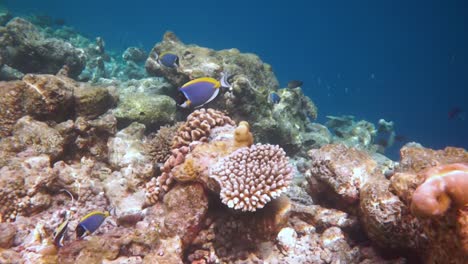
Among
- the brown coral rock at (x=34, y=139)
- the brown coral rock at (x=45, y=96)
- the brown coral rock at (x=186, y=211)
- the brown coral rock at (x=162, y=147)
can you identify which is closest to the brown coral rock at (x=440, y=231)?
the brown coral rock at (x=186, y=211)

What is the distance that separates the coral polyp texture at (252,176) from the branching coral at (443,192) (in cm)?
143

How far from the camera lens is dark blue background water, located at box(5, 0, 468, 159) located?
2977 inches

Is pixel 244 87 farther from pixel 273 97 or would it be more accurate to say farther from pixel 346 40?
pixel 346 40

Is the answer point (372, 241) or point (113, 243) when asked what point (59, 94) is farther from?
point (372, 241)

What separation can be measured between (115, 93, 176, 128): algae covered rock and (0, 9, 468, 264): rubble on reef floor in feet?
0.32

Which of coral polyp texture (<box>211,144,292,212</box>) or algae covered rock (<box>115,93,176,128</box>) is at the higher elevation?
algae covered rock (<box>115,93,176,128</box>)

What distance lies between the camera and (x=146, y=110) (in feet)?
20.2

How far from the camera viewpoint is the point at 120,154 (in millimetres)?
5008

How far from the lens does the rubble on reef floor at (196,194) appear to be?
3.10m

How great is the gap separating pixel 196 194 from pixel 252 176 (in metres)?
0.79

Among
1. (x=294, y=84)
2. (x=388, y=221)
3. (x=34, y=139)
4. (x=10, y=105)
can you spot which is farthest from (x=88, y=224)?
(x=294, y=84)

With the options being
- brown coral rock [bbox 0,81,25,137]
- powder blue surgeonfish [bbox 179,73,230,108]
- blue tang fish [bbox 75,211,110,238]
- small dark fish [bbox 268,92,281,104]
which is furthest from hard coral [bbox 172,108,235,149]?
small dark fish [bbox 268,92,281,104]

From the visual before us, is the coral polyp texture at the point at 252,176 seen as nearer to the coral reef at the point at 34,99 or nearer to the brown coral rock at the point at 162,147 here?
the brown coral rock at the point at 162,147

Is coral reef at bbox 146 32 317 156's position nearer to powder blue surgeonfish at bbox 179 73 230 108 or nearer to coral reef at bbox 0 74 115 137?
powder blue surgeonfish at bbox 179 73 230 108
